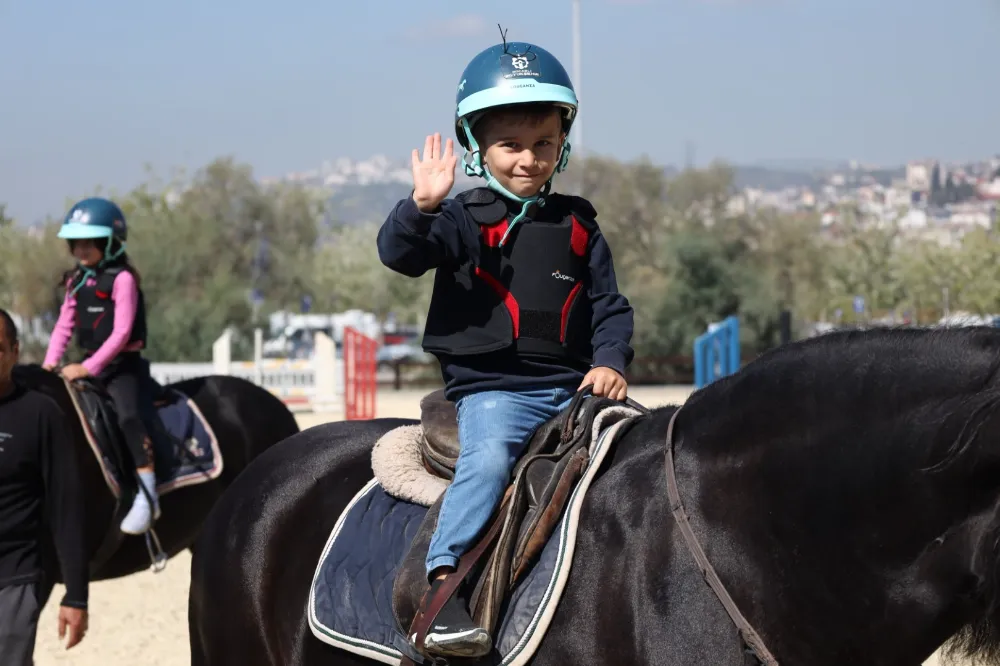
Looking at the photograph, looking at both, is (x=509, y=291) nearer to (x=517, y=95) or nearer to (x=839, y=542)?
(x=517, y=95)

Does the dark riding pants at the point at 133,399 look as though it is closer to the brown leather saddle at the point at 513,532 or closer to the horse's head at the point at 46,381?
the horse's head at the point at 46,381

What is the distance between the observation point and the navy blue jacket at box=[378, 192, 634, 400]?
3.18 metres

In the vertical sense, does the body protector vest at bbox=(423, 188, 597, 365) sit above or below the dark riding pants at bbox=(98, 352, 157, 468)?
above

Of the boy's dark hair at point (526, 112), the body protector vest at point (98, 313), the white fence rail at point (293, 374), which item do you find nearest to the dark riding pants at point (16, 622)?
the boy's dark hair at point (526, 112)

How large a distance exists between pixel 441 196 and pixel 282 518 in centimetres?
139

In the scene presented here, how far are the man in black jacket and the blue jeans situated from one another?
1875 mm

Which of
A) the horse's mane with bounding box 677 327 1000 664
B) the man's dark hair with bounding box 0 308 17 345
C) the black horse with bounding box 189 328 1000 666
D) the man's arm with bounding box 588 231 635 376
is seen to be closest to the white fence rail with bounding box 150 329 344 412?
the man's dark hair with bounding box 0 308 17 345

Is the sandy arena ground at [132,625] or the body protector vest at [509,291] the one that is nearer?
the body protector vest at [509,291]

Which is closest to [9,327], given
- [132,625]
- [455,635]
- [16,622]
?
[16,622]

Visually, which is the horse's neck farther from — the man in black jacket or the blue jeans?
the man in black jacket

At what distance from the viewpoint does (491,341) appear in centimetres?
333

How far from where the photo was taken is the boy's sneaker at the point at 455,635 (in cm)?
289

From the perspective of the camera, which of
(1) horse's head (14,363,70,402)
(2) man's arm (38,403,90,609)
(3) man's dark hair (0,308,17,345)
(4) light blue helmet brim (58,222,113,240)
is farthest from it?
(4) light blue helmet brim (58,222,113,240)

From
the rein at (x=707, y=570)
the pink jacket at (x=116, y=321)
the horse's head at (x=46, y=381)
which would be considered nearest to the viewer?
the rein at (x=707, y=570)
